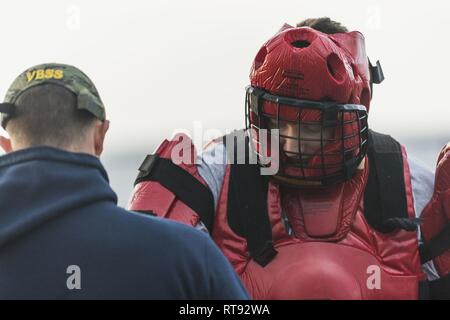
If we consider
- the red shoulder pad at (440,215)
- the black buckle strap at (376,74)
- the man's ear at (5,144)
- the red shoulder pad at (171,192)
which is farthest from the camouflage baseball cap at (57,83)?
the black buckle strap at (376,74)

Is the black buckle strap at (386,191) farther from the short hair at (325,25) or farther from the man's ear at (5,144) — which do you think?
the man's ear at (5,144)

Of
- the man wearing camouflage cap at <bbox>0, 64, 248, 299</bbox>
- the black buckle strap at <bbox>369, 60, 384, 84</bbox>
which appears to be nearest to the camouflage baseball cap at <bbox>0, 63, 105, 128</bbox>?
the man wearing camouflage cap at <bbox>0, 64, 248, 299</bbox>

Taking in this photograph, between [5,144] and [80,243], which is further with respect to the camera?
[5,144]

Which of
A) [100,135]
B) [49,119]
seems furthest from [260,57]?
[49,119]

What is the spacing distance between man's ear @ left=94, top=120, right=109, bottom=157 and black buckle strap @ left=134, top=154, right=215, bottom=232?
1.02 metres

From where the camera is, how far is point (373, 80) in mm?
3846

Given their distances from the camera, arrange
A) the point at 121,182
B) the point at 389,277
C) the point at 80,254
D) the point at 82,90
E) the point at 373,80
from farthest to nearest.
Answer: the point at 121,182 < the point at 373,80 < the point at 389,277 < the point at 82,90 < the point at 80,254

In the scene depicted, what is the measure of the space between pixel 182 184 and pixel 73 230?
4.25ft

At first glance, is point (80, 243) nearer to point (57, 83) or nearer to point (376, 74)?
point (57, 83)

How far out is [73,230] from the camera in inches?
86.9

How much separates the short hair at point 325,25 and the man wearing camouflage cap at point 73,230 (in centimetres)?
170


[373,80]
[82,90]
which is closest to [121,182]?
[373,80]

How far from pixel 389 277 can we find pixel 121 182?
6.27 meters
